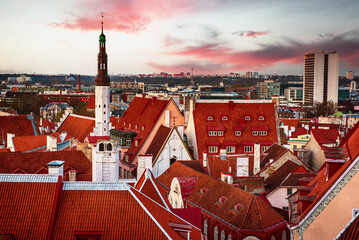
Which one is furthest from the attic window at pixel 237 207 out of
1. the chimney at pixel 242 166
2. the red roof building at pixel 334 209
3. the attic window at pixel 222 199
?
the red roof building at pixel 334 209

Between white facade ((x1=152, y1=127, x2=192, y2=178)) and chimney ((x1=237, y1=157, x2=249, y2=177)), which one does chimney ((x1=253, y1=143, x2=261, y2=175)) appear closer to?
chimney ((x1=237, y1=157, x2=249, y2=177))

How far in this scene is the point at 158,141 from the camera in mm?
52000

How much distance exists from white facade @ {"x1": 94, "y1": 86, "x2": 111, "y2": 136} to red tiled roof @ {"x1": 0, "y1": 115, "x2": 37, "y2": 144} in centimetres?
943

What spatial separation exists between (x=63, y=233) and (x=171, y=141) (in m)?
31.1

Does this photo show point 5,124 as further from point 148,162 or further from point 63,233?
point 63,233

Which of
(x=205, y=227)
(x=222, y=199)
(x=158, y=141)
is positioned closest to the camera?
(x=205, y=227)

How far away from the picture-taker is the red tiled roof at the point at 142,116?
55.0m

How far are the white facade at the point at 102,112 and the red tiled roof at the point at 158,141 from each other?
18.8 meters

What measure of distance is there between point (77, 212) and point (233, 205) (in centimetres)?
1394

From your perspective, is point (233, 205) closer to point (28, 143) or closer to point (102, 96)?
point (28, 143)

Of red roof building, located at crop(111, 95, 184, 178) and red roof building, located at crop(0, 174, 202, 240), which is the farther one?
red roof building, located at crop(111, 95, 184, 178)

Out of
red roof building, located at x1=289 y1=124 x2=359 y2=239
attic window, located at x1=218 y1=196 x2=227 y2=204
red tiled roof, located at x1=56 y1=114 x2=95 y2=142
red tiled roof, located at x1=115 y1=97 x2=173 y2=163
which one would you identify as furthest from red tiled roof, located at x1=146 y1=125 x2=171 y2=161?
red roof building, located at x1=289 y1=124 x2=359 y2=239

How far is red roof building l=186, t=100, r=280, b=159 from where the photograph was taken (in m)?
53.7

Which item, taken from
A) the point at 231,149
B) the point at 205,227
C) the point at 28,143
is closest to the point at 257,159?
the point at 231,149
